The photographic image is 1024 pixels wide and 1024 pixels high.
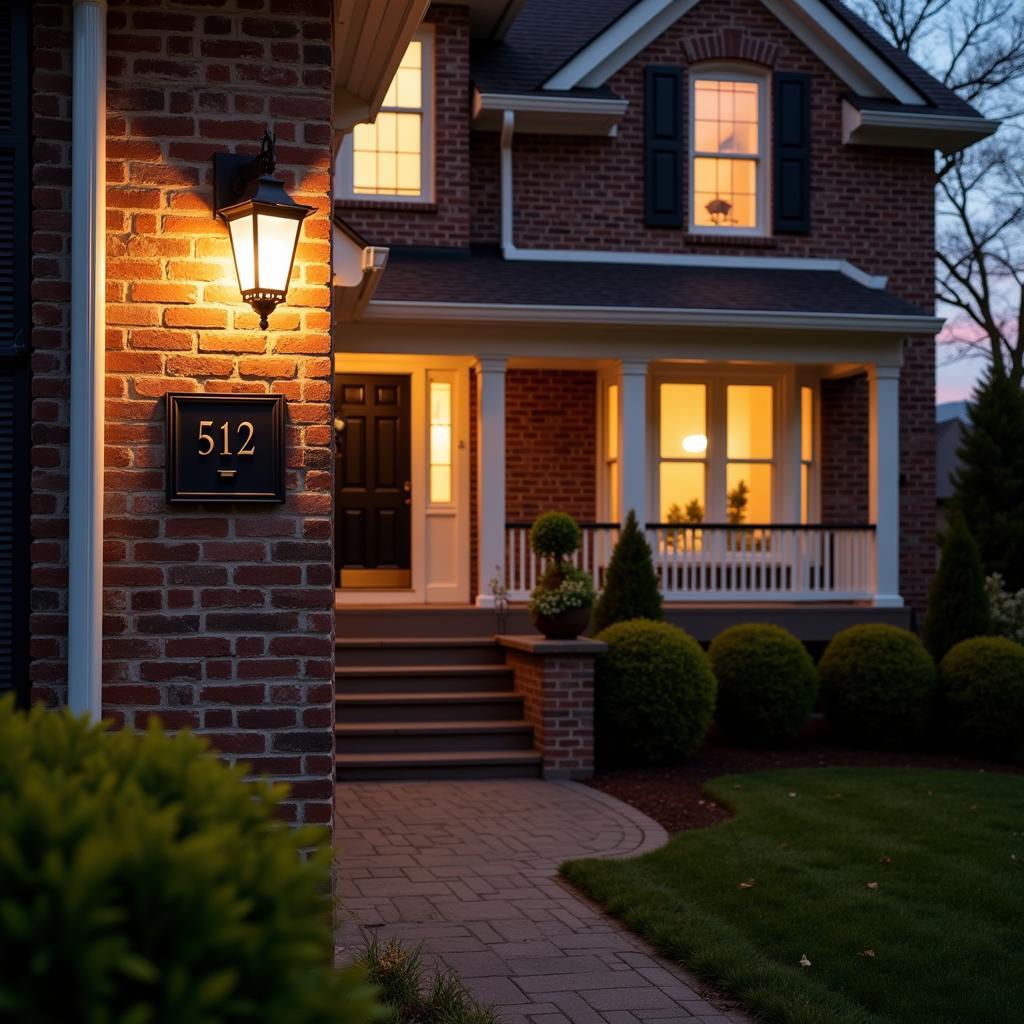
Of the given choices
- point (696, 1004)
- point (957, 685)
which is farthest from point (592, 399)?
point (696, 1004)

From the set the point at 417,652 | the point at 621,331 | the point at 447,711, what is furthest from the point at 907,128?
the point at 447,711

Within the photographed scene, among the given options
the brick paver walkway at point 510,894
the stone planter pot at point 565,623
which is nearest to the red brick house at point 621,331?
the stone planter pot at point 565,623

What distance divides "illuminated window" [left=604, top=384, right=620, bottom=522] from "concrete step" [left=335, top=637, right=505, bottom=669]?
8.97 feet

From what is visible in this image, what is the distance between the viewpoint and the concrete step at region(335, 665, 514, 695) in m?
11.4

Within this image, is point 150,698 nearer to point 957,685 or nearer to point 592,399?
point 957,685

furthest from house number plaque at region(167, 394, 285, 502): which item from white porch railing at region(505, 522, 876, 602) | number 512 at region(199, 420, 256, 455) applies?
white porch railing at region(505, 522, 876, 602)

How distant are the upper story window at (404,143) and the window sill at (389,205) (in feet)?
0.36

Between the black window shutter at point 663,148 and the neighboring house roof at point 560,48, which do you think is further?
the black window shutter at point 663,148

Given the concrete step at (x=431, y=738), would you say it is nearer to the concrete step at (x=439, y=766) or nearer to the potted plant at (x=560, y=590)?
the concrete step at (x=439, y=766)

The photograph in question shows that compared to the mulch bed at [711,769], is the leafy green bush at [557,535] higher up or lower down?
higher up

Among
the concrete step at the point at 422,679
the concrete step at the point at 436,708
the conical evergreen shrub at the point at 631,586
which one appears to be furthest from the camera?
the conical evergreen shrub at the point at 631,586

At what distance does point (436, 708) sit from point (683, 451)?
15.8 feet

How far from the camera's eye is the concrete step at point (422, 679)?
37.3 feet

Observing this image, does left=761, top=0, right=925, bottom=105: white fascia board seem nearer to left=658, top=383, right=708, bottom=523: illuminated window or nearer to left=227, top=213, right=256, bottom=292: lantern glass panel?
left=658, top=383, right=708, bottom=523: illuminated window
